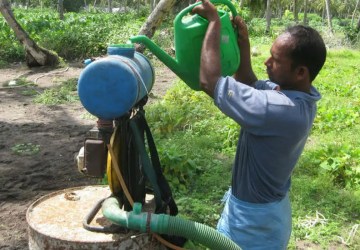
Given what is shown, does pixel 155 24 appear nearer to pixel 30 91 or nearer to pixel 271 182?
pixel 30 91

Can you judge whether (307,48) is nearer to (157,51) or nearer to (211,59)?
(211,59)

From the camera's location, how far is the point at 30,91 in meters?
9.54

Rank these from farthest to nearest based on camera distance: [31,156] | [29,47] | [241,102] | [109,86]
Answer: [29,47], [31,156], [109,86], [241,102]

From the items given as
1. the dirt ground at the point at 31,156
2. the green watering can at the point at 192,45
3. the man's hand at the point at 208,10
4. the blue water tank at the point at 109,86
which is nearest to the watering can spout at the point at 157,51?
the green watering can at the point at 192,45

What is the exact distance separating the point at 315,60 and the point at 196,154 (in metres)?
3.44

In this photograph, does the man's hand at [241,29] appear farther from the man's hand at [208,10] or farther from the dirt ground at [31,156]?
the dirt ground at [31,156]

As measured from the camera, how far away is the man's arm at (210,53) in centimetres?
175

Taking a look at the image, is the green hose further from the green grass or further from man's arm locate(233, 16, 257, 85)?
the green grass

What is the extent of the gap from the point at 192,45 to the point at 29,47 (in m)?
11.3

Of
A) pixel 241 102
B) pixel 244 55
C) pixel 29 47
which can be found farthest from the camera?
pixel 29 47

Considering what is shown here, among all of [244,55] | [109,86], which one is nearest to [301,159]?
[244,55]

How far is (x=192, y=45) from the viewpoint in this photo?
6.22 ft

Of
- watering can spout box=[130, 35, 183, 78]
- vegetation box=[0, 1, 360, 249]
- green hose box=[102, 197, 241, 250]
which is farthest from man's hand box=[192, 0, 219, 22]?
vegetation box=[0, 1, 360, 249]

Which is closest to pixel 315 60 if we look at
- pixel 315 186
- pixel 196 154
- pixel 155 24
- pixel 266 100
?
pixel 266 100
